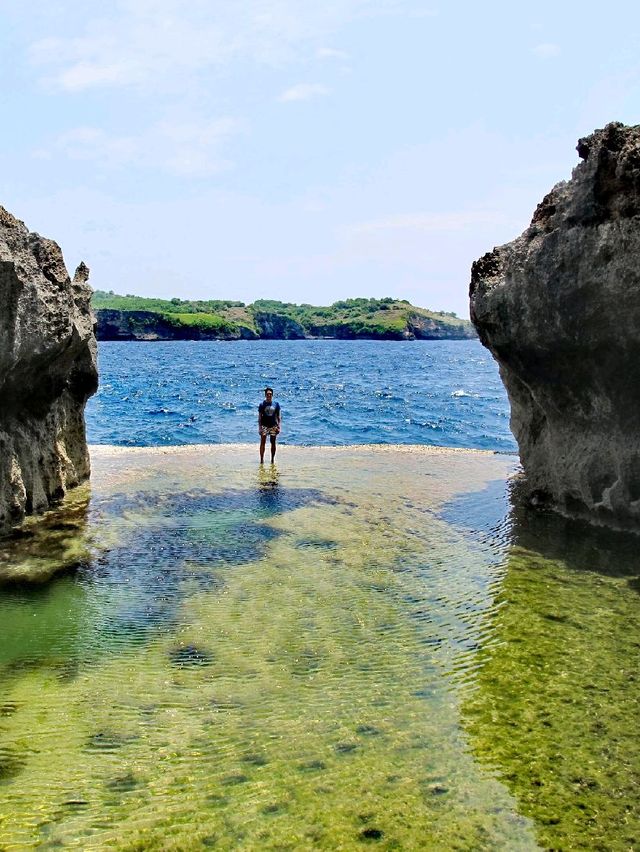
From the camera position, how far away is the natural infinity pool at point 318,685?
733cm

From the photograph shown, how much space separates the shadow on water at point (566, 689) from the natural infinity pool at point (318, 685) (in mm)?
32

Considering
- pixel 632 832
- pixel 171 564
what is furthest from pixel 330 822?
pixel 171 564

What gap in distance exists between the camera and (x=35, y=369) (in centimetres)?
1809

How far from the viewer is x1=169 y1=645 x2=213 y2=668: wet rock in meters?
10.7

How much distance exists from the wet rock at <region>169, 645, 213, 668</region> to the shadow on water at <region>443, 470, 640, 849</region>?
388cm

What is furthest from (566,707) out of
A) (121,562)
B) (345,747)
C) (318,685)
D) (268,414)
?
(268,414)

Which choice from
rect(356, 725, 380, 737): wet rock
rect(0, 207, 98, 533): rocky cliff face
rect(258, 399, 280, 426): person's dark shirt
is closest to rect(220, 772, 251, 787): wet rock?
rect(356, 725, 380, 737): wet rock

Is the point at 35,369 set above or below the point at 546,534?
above

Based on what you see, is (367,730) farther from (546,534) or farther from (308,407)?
(308,407)

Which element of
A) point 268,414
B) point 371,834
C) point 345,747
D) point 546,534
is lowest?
point 371,834

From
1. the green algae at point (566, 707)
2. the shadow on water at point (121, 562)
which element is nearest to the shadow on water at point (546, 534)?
the green algae at point (566, 707)

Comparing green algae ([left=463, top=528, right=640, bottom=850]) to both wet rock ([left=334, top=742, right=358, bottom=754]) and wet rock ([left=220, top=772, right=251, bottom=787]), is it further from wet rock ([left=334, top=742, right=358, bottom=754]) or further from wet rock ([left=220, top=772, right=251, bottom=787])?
wet rock ([left=220, top=772, right=251, bottom=787])

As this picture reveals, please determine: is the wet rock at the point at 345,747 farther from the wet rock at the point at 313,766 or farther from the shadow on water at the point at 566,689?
the shadow on water at the point at 566,689

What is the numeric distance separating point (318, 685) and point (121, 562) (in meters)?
6.87
